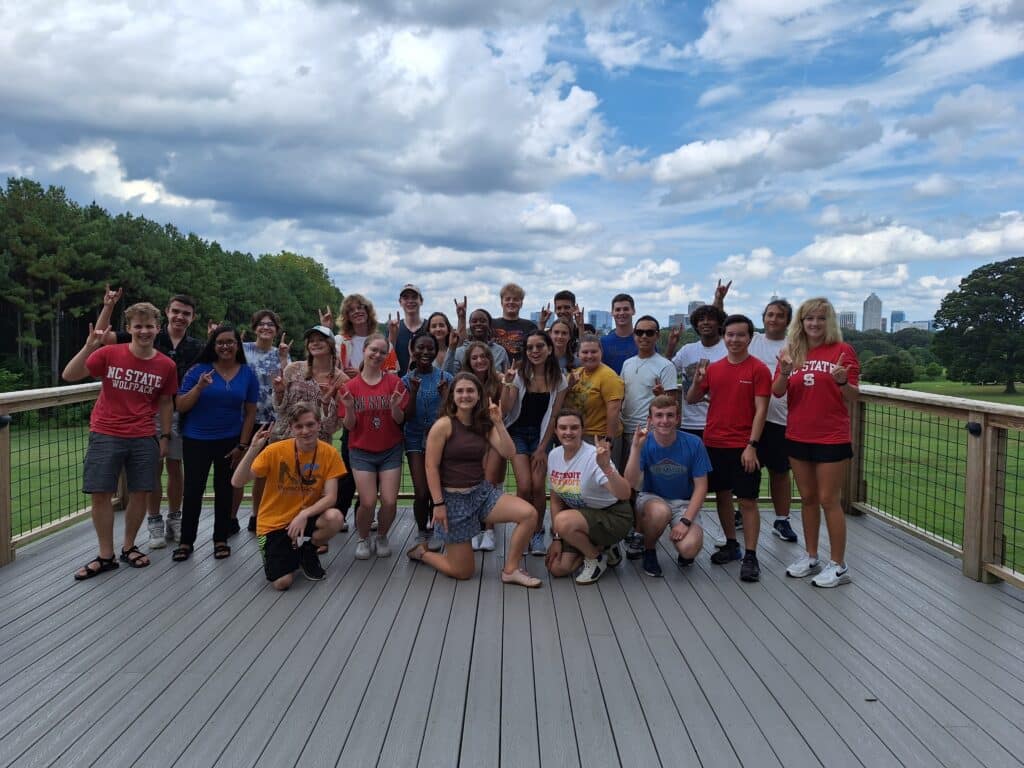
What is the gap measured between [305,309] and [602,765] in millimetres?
83613

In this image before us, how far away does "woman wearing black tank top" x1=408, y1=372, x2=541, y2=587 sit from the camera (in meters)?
4.34

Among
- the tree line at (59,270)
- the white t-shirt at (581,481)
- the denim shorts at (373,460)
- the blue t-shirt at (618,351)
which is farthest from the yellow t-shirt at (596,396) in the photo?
the tree line at (59,270)

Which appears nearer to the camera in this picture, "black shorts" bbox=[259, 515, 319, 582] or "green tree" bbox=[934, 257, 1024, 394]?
"black shorts" bbox=[259, 515, 319, 582]

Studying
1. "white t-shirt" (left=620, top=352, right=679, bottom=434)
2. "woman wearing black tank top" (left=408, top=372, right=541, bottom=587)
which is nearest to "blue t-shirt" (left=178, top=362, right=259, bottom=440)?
"woman wearing black tank top" (left=408, top=372, right=541, bottom=587)

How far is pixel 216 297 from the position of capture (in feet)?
170

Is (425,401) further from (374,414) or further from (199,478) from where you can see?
(199,478)

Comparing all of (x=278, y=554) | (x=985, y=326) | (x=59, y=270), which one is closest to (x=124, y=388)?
(x=278, y=554)

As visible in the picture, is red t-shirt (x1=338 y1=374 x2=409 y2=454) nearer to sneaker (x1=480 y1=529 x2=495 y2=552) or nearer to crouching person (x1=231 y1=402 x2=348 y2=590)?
crouching person (x1=231 y1=402 x2=348 y2=590)

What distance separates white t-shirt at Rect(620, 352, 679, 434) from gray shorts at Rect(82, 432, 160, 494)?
3.15 meters

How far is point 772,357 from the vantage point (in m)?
5.05

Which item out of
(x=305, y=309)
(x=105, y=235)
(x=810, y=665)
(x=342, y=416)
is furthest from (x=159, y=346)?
(x=305, y=309)

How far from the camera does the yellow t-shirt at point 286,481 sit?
172 inches

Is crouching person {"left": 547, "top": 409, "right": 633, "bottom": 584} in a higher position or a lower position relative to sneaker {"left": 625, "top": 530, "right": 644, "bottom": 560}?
Result: higher

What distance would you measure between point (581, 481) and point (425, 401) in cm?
123
